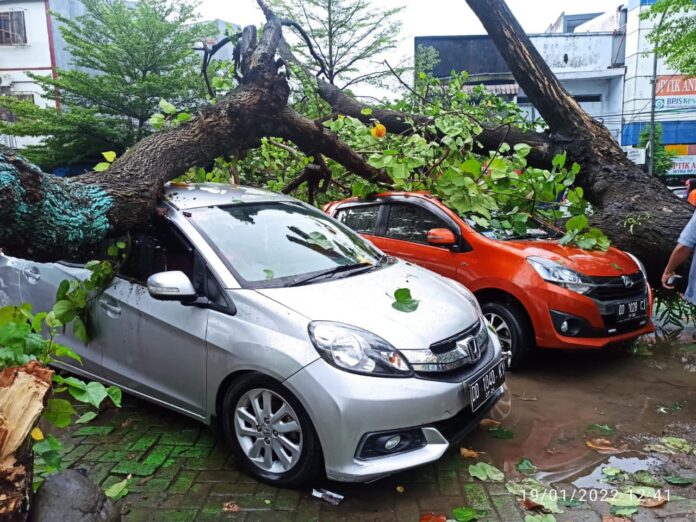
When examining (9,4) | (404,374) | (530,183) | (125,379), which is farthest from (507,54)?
(9,4)

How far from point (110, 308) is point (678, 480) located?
3.60 meters

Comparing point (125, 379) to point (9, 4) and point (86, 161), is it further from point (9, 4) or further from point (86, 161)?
point (9, 4)

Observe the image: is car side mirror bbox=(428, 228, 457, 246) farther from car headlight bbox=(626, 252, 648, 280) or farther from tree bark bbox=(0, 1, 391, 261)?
car headlight bbox=(626, 252, 648, 280)

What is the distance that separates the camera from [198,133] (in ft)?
14.8

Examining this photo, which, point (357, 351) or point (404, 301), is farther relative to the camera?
point (404, 301)

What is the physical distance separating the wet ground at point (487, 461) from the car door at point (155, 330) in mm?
382

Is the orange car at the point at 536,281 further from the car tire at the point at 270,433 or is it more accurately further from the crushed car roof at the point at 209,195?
the car tire at the point at 270,433

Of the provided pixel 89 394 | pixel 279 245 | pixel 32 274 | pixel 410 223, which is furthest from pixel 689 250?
pixel 32 274

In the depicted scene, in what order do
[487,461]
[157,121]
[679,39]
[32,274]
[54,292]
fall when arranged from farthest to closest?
[679,39]
[157,121]
[32,274]
[54,292]
[487,461]

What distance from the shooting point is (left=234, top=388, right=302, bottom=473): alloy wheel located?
2900 mm

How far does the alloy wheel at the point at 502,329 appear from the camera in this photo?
187 inches

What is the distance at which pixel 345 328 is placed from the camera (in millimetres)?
2857

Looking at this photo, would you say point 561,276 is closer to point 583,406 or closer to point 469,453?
point 583,406

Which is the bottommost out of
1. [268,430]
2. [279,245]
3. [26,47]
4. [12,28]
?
[268,430]
